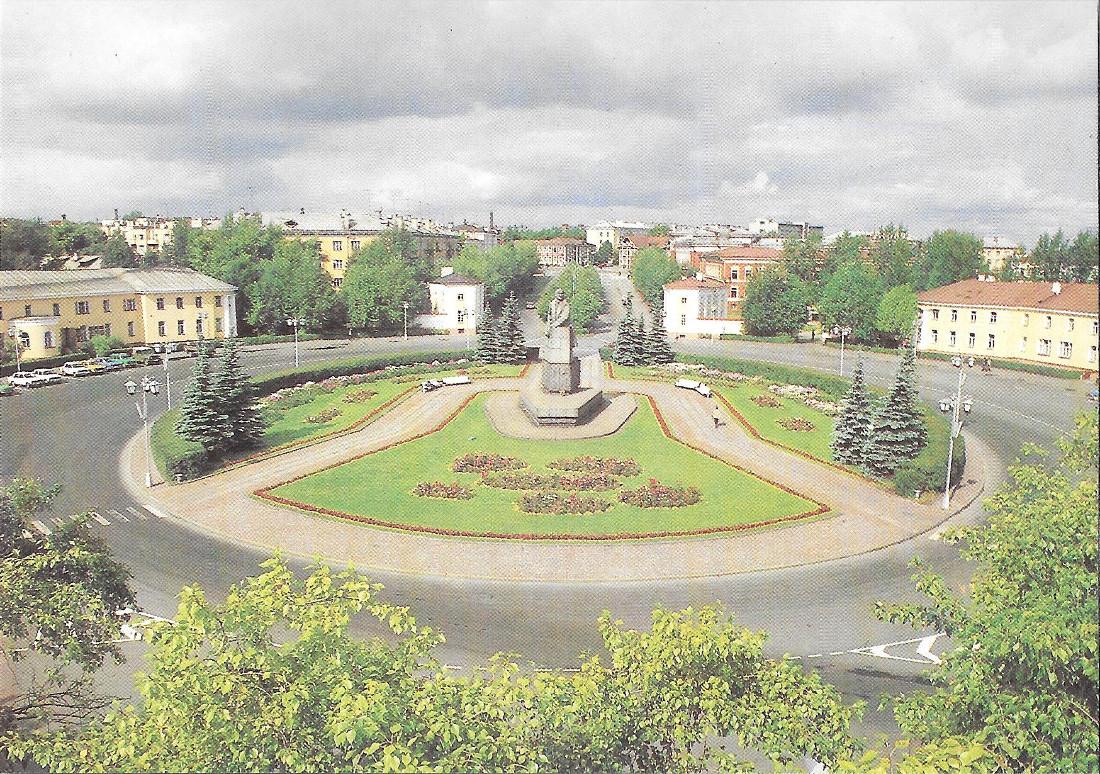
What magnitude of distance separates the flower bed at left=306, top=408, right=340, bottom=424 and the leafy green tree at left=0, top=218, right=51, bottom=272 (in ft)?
188

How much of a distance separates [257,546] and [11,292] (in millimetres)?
42121

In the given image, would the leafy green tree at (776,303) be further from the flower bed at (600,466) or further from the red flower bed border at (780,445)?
the flower bed at (600,466)

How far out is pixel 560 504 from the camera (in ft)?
88.5

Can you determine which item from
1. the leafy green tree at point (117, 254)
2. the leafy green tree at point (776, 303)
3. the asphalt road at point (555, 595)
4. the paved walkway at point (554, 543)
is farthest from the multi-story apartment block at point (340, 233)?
the paved walkway at point (554, 543)

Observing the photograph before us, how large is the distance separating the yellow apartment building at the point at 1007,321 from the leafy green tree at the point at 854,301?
4.25m

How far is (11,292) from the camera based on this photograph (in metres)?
53.7

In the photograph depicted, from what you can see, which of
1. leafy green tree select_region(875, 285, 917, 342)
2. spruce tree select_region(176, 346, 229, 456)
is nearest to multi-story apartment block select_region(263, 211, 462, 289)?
leafy green tree select_region(875, 285, 917, 342)

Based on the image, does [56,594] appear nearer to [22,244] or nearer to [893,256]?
[893,256]

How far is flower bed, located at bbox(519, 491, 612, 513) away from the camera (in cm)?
2680

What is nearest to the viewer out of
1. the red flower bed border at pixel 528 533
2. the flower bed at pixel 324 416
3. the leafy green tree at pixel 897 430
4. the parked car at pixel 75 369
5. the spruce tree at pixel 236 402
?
the red flower bed border at pixel 528 533

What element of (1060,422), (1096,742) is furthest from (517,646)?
(1060,422)

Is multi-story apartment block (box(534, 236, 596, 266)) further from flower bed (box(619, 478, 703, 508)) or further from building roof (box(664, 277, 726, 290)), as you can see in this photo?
flower bed (box(619, 478, 703, 508))

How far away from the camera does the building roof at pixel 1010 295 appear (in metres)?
53.0

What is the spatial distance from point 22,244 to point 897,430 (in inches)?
3521
